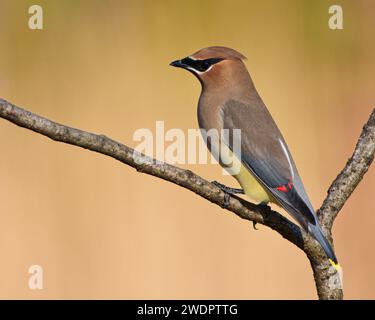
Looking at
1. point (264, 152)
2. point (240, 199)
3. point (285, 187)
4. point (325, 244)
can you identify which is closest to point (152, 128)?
point (264, 152)

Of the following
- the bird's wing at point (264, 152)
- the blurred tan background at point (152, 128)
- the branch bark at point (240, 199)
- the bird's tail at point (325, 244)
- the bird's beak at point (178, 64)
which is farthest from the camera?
the blurred tan background at point (152, 128)

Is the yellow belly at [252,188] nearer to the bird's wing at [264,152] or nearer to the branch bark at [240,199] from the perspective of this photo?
the bird's wing at [264,152]

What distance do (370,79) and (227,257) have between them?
137 centimetres

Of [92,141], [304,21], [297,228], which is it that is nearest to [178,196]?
[304,21]

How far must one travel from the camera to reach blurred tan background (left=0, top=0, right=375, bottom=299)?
474 centimetres

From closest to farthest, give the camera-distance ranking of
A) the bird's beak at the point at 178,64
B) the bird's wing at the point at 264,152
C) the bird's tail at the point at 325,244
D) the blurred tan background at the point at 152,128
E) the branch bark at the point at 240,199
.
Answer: the branch bark at the point at 240,199 → the bird's tail at the point at 325,244 → the bird's wing at the point at 264,152 → the bird's beak at the point at 178,64 → the blurred tan background at the point at 152,128

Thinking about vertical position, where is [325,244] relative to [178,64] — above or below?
below

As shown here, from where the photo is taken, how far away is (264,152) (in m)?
3.52

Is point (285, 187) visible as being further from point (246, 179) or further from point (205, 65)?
point (205, 65)

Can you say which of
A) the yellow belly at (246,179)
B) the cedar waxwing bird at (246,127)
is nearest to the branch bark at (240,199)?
the cedar waxwing bird at (246,127)

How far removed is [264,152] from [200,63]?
19.5 inches

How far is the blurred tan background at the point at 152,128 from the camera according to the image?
4.74 metres

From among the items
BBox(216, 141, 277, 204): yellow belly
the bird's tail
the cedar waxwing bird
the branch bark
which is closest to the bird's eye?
the cedar waxwing bird

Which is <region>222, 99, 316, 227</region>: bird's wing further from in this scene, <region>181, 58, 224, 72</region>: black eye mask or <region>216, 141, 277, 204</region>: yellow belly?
<region>181, 58, 224, 72</region>: black eye mask
